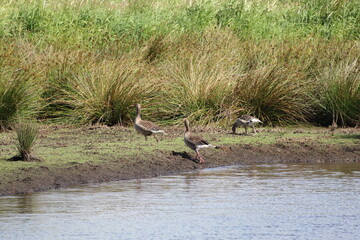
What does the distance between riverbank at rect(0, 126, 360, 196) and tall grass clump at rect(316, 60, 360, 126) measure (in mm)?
674

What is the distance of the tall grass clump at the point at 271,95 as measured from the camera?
17422 mm

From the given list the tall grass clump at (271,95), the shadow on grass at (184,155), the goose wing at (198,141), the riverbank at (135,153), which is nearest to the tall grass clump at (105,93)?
the riverbank at (135,153)

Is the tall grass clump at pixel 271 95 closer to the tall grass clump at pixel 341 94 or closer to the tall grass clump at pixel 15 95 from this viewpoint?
the tall grass clump at pixel 341 94

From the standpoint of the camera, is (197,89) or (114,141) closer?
(114,141)

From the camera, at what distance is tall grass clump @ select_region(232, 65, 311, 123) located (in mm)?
17422

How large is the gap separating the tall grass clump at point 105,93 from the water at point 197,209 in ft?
17.8

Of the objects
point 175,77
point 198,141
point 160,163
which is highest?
point 175,77

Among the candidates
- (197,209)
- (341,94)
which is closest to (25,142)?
(197,209)

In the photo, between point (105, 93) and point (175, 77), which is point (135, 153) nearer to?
point (105, 93)

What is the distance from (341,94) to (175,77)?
3781 millimetres

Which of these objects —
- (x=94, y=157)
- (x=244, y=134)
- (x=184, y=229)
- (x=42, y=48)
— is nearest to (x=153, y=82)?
(x=244, y=134)

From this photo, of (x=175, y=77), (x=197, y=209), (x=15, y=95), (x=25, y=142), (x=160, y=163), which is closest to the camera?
(x=197, y=209)

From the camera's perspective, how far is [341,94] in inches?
682

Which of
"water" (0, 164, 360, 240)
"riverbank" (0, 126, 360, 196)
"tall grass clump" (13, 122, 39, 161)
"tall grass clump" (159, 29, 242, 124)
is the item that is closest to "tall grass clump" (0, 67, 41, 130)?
"riverbank" (0, 126, 360, 196)
